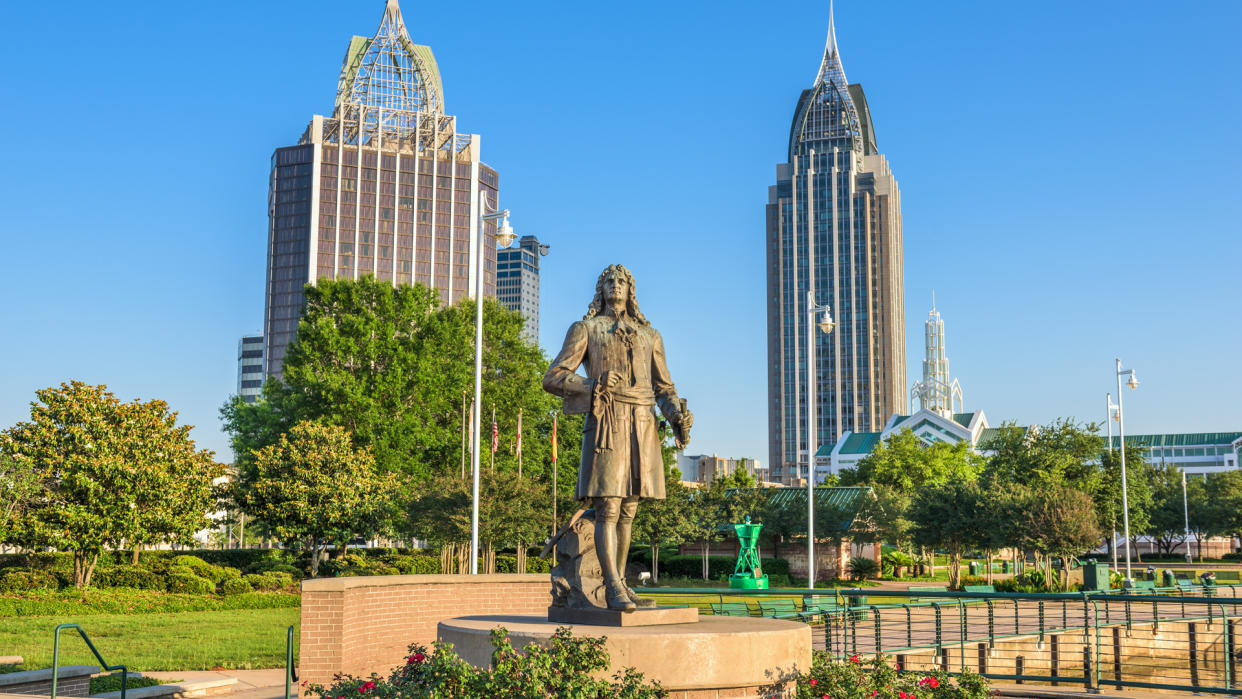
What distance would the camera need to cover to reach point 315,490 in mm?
37531

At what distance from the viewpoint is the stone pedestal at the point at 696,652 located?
7426mm

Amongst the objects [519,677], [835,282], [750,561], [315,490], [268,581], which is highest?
[835,282]

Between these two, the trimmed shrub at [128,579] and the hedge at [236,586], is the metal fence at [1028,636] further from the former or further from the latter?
the trimmed shrub at [128,579]

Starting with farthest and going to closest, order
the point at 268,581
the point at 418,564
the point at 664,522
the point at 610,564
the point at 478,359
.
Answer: the point at 664,522, the point at 418,564, the point at 268,581, the point at 478,359, the point at 610,564

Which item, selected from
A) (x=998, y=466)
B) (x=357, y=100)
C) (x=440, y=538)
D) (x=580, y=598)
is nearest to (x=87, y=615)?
(x=440, y=538)

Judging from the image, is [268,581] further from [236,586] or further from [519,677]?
[519,677]

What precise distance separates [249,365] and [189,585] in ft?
477

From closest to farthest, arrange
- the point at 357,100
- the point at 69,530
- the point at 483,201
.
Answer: the point at 483,201 → the point at 69,530 → the point at 357,100

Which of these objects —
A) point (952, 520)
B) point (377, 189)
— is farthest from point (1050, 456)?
point (377, 189)

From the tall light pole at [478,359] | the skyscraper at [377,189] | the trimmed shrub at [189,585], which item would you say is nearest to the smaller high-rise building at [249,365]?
the skyscraper at [377,189]

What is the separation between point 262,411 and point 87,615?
20.8m

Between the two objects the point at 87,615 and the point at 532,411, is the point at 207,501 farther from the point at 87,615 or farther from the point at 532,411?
the point at 532,411

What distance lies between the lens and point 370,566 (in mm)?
39438

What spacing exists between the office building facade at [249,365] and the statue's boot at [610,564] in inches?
6550
